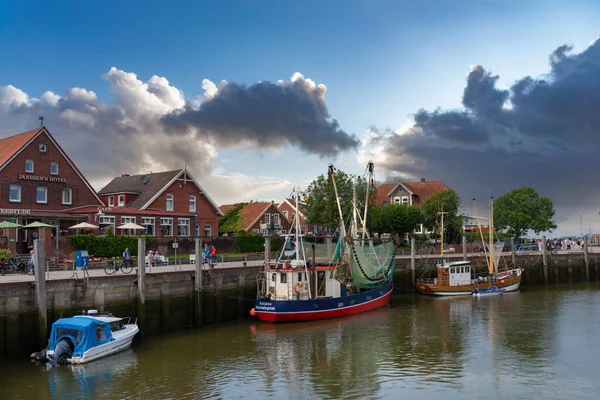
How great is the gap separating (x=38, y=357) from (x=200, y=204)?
44474mm

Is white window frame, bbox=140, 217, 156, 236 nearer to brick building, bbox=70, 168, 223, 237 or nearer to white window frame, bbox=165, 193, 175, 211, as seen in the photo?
brick building, bbox=70, 168, 223, 237

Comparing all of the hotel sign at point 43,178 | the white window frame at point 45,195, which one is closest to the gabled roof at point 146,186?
the hotel sign at point 43,178

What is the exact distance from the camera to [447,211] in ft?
263

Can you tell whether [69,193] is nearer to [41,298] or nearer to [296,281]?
[296,281]

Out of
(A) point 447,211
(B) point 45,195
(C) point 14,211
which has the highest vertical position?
(B) point 45,195

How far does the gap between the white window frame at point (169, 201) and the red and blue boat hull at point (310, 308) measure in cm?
3243

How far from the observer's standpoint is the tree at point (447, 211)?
263 ft

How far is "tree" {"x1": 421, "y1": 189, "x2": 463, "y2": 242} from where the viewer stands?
80125 millimetres

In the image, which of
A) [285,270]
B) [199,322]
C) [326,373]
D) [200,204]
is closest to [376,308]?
[285,270]

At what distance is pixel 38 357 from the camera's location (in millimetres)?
24062

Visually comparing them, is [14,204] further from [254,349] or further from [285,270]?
[254,349]

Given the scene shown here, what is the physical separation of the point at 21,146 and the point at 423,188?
66.9 m

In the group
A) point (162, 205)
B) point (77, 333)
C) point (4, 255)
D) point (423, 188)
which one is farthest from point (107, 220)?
point (423, 188)

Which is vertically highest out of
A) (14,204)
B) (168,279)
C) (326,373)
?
(14,204)
